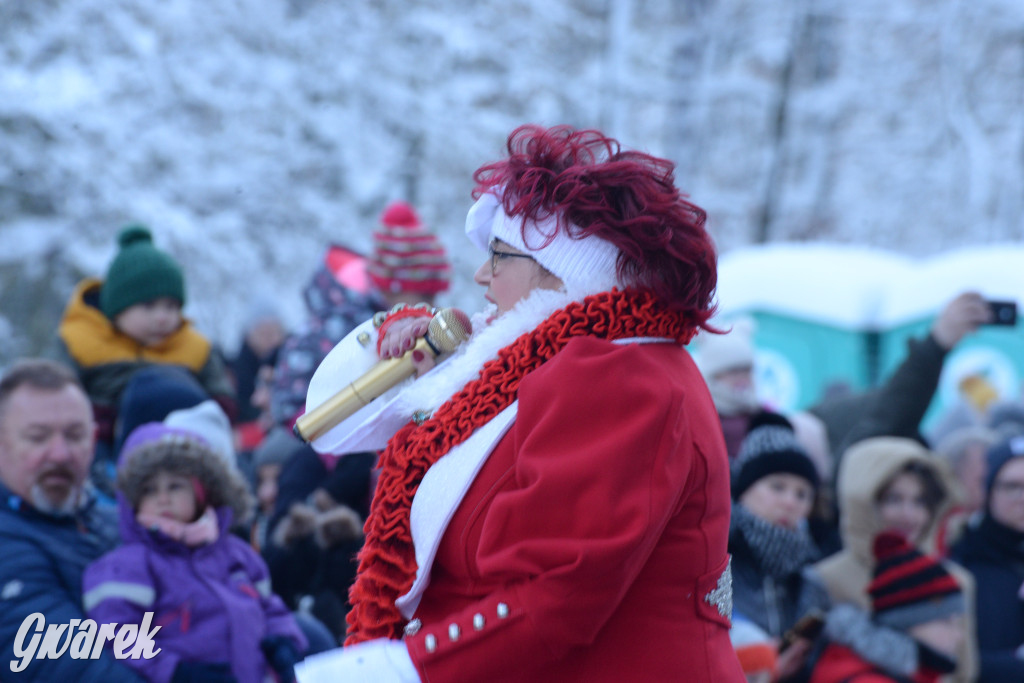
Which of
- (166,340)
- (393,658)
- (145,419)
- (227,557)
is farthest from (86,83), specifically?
(393,658)

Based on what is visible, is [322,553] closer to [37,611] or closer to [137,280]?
[37,611]

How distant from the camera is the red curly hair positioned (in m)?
1.45

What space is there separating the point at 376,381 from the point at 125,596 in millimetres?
1015

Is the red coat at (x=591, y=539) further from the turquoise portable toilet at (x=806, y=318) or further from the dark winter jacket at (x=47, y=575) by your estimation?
the turquoise portable toilet at (x=806, y=318)

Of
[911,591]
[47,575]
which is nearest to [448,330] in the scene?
[47,575]

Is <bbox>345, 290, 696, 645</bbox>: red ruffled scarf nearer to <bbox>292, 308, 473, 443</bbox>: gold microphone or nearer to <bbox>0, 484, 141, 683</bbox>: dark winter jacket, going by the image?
<bbox>292, 308, 473, 443</bbox>: gold microphone

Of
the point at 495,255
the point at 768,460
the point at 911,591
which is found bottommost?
the point at 911,591

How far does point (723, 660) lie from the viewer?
58.0 inches

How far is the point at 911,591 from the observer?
288cm

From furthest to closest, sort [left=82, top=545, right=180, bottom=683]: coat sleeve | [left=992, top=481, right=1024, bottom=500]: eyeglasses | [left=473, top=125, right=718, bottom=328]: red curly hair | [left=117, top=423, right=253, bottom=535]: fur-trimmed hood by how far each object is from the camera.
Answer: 1. [left=992, top=481, right=1024, bottom=500]: eyeglasses
2. [left=117, top=423, right=253, bottom=535]: fur-trimmed hood
3. [left=82, top=545, right=180, bottom=683]: coat sleeve
4. [left=473, top=125, right=718, bottom=328]: red curly hair

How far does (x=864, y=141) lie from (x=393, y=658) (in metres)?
14.8

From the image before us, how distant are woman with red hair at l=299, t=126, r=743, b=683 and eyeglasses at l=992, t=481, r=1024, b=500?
2.51m

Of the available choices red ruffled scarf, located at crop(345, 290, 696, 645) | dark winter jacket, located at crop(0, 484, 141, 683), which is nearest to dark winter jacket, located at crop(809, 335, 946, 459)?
red ruffled scarf, located at crop(345, 290, 696, 645)

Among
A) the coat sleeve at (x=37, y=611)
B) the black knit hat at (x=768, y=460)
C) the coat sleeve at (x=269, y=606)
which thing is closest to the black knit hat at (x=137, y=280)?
the coat sleeve at (x=269, y=606)
